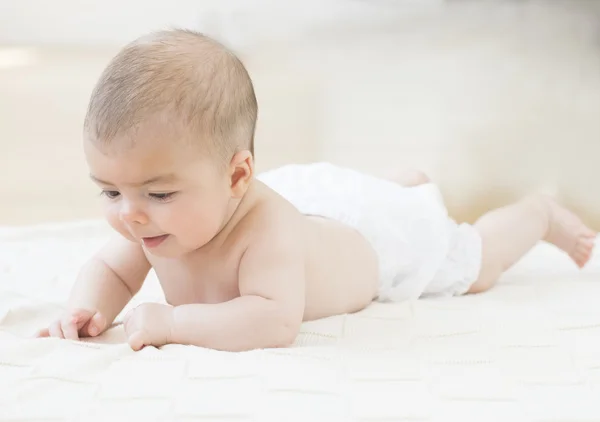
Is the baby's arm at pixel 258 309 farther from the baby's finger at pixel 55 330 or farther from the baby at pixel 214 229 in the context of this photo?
the baby's finger at pixel 55 330

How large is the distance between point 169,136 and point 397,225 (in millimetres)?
541

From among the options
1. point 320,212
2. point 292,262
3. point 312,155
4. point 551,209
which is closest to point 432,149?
point 312,155

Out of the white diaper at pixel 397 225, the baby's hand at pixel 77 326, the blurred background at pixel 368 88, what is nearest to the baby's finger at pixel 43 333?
the baby's hand at pixel 77 326

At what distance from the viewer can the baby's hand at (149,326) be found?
1.07 m

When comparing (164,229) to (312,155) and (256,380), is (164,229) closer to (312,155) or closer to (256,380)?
(256,380)

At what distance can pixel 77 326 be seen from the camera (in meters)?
1.17

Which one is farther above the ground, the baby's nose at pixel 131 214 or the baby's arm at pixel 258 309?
the baby's nose at pixel 131 214

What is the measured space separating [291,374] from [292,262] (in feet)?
0.67

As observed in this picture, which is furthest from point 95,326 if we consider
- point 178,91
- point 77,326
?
point 178,91

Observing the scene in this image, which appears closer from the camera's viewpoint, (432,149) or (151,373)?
(151,373)

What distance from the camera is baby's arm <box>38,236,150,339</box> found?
1.17 metres

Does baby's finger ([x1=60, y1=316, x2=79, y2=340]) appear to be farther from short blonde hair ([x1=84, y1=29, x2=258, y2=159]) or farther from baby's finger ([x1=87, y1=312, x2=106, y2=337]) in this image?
short blonde hair ([x1=84, y1=29, x2=258, y2=159])

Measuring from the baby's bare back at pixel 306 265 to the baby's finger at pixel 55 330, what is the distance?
0.16 meters

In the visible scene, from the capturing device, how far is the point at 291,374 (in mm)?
974
